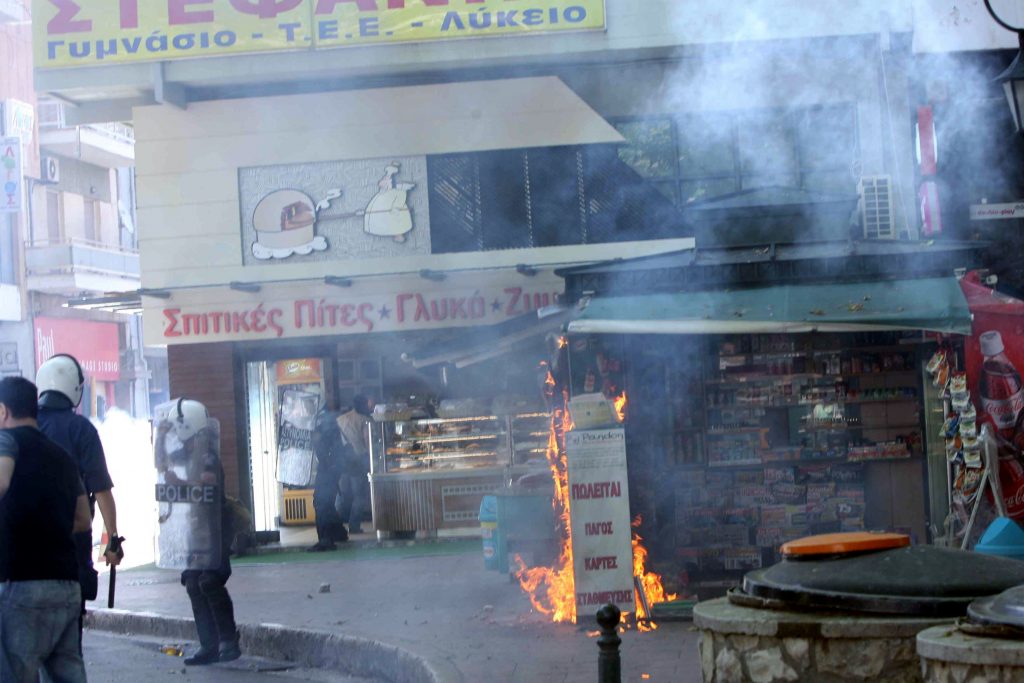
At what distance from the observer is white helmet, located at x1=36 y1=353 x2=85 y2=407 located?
700 cm

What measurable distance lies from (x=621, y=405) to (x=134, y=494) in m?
11.9

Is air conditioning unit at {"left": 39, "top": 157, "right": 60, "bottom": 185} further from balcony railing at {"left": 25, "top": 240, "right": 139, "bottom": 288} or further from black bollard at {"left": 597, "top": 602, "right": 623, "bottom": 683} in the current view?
black bollard at {"left": 597, "top": 602, "right": 623, "bottom": 683}

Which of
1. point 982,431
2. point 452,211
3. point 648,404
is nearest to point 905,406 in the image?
point 982,431

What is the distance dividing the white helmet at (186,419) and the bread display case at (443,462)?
6.28 m

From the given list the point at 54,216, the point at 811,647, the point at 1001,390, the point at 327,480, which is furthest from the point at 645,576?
the point at 54,216

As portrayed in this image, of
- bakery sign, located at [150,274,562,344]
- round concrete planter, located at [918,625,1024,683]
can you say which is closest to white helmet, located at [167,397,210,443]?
round concrete planter, located at [918,625,1024,683]

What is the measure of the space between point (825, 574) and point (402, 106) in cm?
1118

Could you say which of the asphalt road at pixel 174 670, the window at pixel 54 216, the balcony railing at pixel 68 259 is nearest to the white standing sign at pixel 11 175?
the balcony railing at pixel 68 259

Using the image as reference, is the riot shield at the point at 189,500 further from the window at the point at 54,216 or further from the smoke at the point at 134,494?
the window at the point at 54,216

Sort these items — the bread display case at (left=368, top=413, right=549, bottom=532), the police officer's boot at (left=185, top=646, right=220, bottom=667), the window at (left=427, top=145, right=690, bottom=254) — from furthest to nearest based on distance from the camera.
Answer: the bread display case at (left=368, top=413, right=549, bottom=532) → the window at (left=427, top=145, right=690, bottom=254) → the police officer's boot at (left=185, top=646, right=220, bottom=667)

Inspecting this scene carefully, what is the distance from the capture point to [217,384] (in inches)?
609

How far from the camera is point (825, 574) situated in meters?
4.87

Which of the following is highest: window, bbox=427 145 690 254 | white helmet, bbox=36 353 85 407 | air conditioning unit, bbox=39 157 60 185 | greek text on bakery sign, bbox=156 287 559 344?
air conditioning unit, bbox=39 157 60 185

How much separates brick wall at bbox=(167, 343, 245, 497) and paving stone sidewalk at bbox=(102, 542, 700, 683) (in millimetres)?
1441
